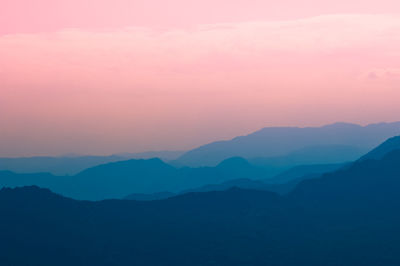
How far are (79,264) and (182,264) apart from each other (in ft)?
111

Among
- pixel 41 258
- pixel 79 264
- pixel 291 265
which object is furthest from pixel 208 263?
pixel 41 258

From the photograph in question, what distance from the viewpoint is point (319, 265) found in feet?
618

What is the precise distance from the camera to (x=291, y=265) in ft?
636

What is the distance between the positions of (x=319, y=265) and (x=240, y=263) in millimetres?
26564

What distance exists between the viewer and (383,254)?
19600cm

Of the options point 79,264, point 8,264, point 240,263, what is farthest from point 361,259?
point 8,264

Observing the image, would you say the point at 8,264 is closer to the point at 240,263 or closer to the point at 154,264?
the point at 154,264

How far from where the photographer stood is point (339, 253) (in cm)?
19850

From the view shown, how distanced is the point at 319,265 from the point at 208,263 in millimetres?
36226

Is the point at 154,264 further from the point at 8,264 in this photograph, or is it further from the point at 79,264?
the point at 8,264

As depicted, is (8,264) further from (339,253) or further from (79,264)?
(339,253)

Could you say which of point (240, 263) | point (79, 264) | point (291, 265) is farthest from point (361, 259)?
point (79, 264)

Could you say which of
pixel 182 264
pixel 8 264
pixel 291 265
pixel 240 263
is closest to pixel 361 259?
pixel 291 265

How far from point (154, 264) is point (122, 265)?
34.6 feet
